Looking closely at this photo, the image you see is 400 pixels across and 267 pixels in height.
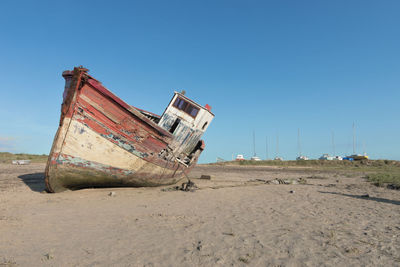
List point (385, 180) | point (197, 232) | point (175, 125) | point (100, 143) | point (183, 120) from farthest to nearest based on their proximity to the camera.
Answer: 1. point (385, 180)
2. point (175, 125)
3. point (183, 120)
4. point (100, 143)
5. point (197, 232)

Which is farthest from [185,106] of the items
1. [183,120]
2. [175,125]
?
[175,125]

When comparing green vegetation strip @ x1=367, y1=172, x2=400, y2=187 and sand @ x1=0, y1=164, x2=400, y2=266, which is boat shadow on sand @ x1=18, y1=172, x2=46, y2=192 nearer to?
sand @ x1=0, y1=164, x2=400, y2=266

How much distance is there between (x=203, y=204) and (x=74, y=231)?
3583 millimetres

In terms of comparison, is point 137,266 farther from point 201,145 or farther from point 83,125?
point 201,145

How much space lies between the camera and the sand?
10.7 ft

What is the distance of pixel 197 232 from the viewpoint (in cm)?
440

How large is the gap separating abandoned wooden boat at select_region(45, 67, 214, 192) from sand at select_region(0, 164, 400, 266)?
1.13 meters

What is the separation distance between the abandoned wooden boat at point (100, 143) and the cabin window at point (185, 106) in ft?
5.43

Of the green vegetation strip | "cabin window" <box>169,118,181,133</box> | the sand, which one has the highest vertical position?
"cabin window" <box>169,118,181,133</box>

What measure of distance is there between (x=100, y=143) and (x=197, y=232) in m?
5.28

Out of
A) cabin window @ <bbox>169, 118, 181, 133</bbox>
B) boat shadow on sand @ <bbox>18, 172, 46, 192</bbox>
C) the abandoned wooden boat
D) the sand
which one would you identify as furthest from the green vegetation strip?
boat shadow on sand @ <bbox>18, 172, 46, 192</bbox>

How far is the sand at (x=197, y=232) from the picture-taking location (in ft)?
10.7

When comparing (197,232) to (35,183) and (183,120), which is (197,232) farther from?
(35,183)

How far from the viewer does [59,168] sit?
7758 millimetres
